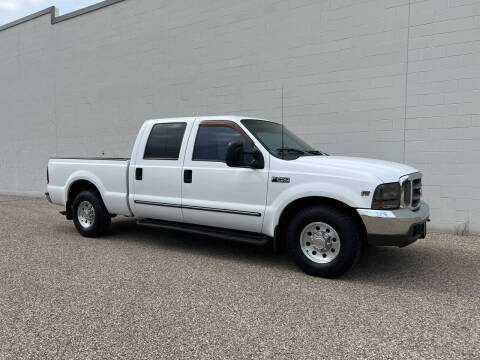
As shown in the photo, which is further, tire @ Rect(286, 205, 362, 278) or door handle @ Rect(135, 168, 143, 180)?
door handle @ Rect(135, 168, 143, 180)

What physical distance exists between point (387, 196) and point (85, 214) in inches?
198

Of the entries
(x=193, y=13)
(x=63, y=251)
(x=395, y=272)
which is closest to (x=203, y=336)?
(x=395, y=272)

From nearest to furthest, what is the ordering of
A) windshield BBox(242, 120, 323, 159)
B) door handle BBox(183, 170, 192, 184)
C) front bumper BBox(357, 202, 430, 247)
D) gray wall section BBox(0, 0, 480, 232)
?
1. front bumper BBox(357, 202, 430, 247)
2. windshield BBox(242, 120, 323, 159)
3. door handle BBox(183, 170, 192, 184)
4. gray wall section BBox(0, 0, 480, 232)

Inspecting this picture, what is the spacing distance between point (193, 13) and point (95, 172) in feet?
17.8

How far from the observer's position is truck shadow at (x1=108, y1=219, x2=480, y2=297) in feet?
13.8

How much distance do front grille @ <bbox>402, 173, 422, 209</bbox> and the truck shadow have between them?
857mm

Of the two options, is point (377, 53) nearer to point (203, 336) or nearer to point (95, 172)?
point (95, 172)

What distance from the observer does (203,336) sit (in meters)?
2.93

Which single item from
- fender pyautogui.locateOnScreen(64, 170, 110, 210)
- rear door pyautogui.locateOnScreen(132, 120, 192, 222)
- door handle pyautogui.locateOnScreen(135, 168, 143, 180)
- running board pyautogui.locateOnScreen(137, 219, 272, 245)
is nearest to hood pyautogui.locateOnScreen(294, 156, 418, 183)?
running board pyautogui.locateOnScreen(137, 219, 272, 245)

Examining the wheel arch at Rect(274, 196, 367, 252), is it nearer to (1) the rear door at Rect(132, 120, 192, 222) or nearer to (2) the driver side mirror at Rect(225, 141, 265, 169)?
(2) the driver side mirror at Rect(225, 141, 265, 169)

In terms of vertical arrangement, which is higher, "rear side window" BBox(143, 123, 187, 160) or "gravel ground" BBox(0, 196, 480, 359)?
"rear side window" BBox(143, 123, 187, 160)

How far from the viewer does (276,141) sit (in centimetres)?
504

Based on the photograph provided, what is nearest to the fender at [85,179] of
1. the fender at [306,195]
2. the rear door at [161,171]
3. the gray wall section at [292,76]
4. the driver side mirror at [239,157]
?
the rear door at [161,171]

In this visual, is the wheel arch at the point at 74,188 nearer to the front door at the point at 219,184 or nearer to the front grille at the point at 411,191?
the front door at the point at 219,184
